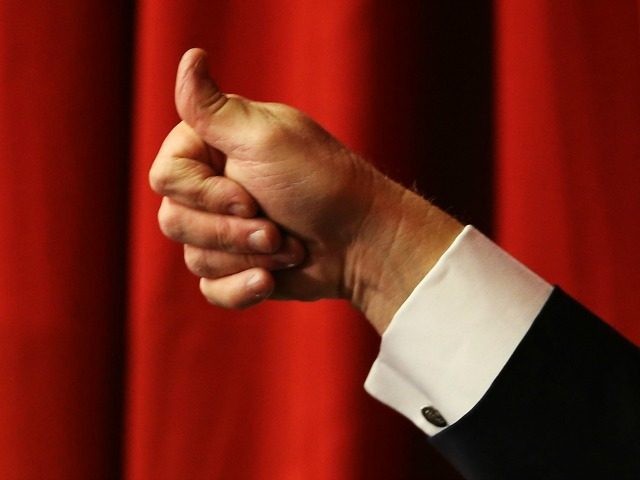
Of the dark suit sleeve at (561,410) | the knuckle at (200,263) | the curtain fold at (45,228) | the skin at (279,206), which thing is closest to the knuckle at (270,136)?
the skin at (279,206)

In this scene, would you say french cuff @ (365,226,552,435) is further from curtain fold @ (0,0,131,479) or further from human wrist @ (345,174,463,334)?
curtain fold @ (0,0,131,479)

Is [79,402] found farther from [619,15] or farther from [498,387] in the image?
[619,15]

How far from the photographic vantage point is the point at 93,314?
835 mm

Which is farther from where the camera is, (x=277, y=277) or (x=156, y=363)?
(x=156, y=363)

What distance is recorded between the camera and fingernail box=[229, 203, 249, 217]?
58 centimetres

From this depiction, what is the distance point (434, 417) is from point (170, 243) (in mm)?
366

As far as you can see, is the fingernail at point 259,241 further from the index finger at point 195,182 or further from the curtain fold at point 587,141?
the curtain fold at point 587,141

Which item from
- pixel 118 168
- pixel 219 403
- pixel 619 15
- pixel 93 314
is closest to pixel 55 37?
pixel 118 168

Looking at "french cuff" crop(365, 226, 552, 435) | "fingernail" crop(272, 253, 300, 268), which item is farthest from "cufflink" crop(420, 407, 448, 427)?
"fingernail" crop(272, 253, 300, 268)

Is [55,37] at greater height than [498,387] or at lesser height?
greater

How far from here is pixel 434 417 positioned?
574 millimetres

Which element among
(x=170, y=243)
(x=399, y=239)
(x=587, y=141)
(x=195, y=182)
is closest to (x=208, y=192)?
(x=195, y=182)

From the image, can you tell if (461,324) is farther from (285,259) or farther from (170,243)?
(170,243)

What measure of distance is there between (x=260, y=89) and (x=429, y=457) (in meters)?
0.42
